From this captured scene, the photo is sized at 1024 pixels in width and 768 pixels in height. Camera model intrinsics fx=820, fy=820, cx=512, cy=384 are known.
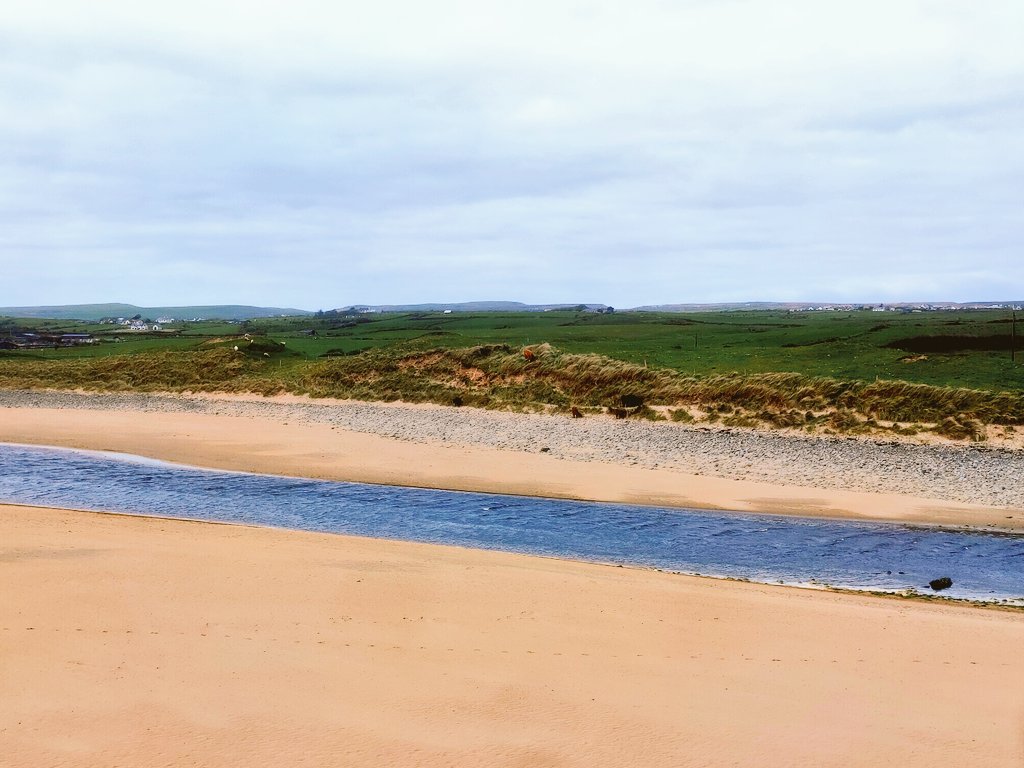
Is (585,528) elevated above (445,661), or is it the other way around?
(445,661)

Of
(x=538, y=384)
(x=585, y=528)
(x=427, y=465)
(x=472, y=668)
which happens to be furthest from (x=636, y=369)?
(x=472, y=668)

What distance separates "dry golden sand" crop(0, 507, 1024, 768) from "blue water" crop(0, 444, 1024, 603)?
2.28 meters

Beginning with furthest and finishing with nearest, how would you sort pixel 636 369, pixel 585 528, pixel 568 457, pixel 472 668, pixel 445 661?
pixel 636 369 → pixel 568 457 → pixel 585 528 → pixel 445 661 → pixel 472 668

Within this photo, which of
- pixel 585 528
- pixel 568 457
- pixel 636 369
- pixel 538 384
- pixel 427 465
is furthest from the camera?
pixel 538 384

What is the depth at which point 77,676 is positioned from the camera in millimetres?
10016

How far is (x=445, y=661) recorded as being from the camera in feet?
35.9

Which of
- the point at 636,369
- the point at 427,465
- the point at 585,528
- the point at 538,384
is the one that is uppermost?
the point at 636,369

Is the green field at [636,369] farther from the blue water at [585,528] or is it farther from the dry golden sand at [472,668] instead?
the dry golden sand at [472,668]

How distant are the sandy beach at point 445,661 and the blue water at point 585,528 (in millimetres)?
1807

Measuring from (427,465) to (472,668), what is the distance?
62.4ft

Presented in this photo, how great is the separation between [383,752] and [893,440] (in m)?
28.1

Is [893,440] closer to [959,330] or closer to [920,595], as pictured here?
[920,595]

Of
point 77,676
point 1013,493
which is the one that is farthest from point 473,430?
point 77,676

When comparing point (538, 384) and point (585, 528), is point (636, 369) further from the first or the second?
point (585, 528)
